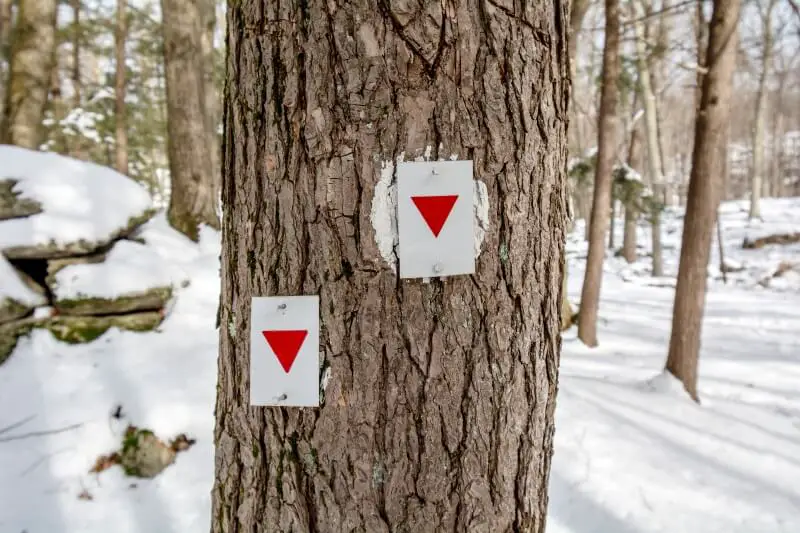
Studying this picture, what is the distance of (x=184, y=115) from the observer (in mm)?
6125

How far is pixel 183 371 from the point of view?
157 inches

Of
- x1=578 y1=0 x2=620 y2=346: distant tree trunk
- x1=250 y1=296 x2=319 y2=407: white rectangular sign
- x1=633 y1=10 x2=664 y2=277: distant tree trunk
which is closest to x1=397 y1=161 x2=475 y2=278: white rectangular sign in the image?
x1=250 y1=296 x2=319 y2=407: white rectangular sign

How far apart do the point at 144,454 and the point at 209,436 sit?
0.40m

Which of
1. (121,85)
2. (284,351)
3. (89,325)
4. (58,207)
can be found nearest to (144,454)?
(89,325)

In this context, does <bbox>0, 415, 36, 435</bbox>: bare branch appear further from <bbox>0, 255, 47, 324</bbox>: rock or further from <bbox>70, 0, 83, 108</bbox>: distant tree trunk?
<bbox>70, 0, 83, 108</bbox>: distant tree trunk

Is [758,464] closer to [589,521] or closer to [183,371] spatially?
[589,521]

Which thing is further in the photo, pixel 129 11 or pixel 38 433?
pixel 129 11

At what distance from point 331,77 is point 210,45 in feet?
29.9

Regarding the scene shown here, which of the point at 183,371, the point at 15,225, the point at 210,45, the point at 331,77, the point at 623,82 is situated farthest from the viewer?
the point at 623,82

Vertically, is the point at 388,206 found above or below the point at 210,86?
below

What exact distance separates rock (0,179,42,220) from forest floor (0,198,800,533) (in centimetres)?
113

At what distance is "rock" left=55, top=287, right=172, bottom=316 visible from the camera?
431 centimetres

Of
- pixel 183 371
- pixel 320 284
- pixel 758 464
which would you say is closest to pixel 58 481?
pixel 183 371

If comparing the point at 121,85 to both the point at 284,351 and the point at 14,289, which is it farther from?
the point at 284,351
